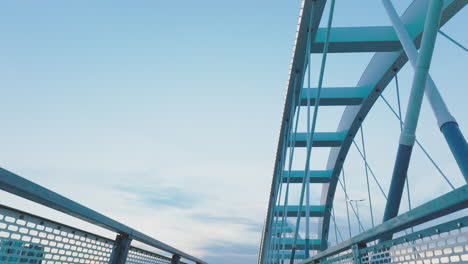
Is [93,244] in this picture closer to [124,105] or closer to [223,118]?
[124,105]

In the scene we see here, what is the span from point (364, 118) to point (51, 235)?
12182 millimetres

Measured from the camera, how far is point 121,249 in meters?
3.04

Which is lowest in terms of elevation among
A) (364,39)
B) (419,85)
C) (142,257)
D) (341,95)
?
(142,257)

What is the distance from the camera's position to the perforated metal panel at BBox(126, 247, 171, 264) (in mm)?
3381

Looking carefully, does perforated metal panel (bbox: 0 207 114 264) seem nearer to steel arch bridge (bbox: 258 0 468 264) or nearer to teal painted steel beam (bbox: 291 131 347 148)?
steel arch bridge (bbox: 258 0 468 264)

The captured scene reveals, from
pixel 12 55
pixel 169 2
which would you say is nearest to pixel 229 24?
pixel 169 2

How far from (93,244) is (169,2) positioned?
10.2 metres

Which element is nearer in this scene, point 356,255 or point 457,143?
point 457,143

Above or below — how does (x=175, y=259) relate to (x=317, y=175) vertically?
below

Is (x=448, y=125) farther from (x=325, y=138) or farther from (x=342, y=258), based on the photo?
(x=325, y=138)

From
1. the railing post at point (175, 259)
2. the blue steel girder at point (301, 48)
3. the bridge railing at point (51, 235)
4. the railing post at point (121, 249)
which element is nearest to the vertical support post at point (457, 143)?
the bridge railing at point (51, 235)

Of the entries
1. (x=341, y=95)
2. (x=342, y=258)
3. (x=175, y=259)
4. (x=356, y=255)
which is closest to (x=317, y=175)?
(x=341, y=95)

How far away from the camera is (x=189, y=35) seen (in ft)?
38.6

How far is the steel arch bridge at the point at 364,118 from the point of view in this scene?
1.46 meters
